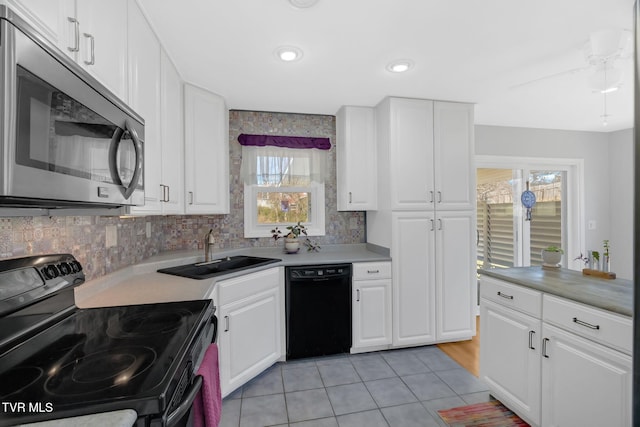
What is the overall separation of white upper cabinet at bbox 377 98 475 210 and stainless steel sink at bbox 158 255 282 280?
4.36 ft

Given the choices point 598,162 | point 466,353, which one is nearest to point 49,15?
point 466,353

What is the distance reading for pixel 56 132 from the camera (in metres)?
0.72

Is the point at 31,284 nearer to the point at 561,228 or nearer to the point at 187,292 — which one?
the point at 187,292

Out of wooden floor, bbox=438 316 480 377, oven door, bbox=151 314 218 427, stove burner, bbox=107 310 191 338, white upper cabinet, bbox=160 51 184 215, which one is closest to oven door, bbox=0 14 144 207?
stove burner, bbox=107 310 191 338

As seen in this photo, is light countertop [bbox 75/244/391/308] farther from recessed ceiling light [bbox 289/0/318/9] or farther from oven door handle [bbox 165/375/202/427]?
recessed ceiling light [bbox 289/0/318/9]

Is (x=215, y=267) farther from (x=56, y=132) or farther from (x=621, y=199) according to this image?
(x=621, y=199)

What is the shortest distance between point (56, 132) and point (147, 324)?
704 mm

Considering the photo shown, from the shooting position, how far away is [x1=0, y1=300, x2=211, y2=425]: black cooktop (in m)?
0.64

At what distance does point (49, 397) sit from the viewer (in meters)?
0.64

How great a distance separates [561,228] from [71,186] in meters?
4.99

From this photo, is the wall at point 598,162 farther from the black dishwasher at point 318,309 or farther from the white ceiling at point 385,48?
the black dishwasher at point 318,309

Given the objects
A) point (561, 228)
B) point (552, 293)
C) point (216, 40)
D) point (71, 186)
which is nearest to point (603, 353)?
point (552, 293)

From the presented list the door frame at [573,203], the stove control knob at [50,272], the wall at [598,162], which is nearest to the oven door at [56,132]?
the stove control knob at [50,272]

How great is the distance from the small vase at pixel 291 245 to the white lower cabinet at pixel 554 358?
1.62 metres
